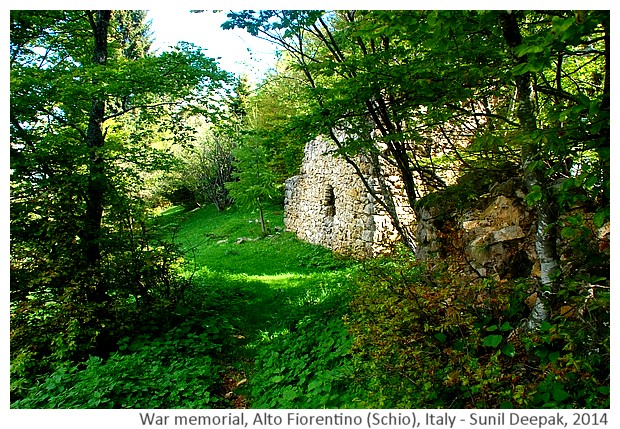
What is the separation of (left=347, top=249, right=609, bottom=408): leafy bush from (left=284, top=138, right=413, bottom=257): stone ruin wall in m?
2.70

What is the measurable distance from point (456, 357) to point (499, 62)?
1915 millimetres

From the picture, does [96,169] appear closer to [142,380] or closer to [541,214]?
[142,380]

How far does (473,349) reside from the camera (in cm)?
246

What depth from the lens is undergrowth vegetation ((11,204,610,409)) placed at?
218cm

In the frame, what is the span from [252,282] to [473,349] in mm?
4762

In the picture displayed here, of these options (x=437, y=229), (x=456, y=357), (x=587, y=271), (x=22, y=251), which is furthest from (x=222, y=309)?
(x=587, y=271)

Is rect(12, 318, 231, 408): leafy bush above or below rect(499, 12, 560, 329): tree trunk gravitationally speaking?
below

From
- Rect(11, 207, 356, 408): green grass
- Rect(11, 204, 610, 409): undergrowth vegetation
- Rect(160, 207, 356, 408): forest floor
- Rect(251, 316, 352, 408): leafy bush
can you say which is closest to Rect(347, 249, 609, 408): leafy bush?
Rect(11, 204, 610, 409): undergrowth vegetation

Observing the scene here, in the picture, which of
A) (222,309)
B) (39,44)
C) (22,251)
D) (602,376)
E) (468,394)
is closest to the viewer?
(602,376)

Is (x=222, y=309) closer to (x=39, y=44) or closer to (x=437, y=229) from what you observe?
(x=437, y=229)

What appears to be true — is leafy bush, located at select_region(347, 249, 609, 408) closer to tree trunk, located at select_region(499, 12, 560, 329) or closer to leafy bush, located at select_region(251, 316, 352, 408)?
tree trunk, located at select_region(499, 12, 560, 329)

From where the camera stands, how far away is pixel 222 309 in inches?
203

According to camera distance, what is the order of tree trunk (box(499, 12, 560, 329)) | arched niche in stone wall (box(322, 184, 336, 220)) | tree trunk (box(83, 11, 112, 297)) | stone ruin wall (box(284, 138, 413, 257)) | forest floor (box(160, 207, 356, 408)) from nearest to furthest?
tree trunk (box(499, 12, 560, 329)) < tree trunk (box(83, 11, 112, 297)) < forest floor (box(160, 207, 356, 408)) < stone ruin wall (box(284, 138, 413, 257)) < arched niche in stone wall (box(322, 184, 336, 220))
